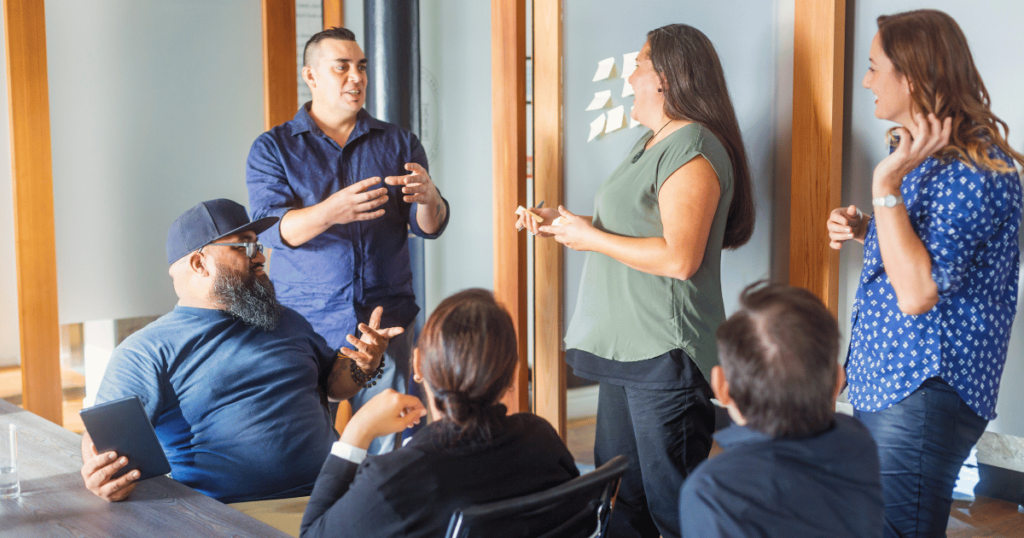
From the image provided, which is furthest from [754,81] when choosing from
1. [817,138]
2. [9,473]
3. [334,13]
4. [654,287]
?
[334,13]

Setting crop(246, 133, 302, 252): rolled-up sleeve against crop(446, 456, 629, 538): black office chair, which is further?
crop(246, 133, 302, 252): rolled-up sleeve

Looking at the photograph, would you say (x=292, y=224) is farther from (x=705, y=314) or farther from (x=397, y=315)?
(x=705, y=314)

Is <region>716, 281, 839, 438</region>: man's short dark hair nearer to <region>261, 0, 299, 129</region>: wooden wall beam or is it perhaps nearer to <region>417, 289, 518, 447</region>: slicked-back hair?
<region>417, 289, 518, 447</region>: slicked-back hair

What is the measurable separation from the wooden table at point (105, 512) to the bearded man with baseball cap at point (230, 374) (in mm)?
245

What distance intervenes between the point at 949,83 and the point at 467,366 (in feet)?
3.44

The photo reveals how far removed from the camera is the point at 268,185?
2.64 metres

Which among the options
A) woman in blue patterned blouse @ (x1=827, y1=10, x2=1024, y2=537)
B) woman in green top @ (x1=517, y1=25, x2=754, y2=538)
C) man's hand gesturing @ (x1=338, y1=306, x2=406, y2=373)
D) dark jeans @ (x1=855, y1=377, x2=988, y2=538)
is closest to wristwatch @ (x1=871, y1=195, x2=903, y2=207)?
woman in blue patterned blouse @ (x1=827, y1=10, x2=1024, y2=537)

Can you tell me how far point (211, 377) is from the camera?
184 centimetres

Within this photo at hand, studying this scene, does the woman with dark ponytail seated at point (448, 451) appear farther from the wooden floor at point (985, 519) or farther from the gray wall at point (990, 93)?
the gray wall at point (990, 93)

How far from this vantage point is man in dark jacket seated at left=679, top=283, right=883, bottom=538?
0.98m

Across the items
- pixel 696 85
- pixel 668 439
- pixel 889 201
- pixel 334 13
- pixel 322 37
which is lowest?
pixel 668 439

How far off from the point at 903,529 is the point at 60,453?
1.74m

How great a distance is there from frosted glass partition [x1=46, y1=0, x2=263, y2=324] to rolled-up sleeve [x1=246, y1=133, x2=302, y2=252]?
100 cm

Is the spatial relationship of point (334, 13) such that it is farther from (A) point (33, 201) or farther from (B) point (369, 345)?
(B) point (369, 345)
